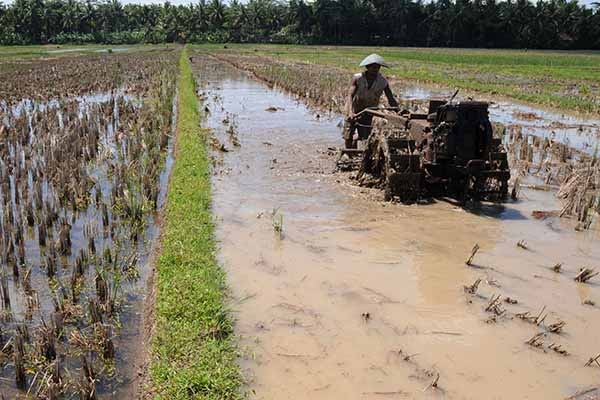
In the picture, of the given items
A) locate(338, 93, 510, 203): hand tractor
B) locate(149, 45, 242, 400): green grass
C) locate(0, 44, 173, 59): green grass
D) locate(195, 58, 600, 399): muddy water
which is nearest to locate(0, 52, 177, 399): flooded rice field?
locate(149, 45, 242, 400): green grass

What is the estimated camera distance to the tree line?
57969 millimetres

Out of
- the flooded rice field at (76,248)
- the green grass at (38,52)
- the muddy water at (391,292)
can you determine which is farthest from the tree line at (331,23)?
the muddy water at (391,292)

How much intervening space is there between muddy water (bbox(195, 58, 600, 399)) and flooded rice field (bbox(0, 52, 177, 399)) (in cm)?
83

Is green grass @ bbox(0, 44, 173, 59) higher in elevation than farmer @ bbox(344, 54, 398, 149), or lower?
higher

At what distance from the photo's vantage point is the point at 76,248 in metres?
5.14

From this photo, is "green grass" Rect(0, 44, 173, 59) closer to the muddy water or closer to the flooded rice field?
the flooded rice field

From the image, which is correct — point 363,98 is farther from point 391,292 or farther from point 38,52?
point 38,52

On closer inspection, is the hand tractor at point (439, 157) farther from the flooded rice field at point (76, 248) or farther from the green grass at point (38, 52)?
the green grass at point (38, 52)

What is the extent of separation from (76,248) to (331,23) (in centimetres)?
6057

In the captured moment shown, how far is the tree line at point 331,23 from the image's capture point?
57969 millimetres

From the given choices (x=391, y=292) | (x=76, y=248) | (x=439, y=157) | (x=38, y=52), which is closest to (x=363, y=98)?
(x=439, y=157)

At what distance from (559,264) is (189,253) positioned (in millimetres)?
3255

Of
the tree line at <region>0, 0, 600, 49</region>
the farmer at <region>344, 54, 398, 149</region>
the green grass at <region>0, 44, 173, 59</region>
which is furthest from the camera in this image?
the tree line at <region>0, 0, 600, 49</region>

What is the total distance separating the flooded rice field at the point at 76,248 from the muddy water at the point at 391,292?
83 cm
